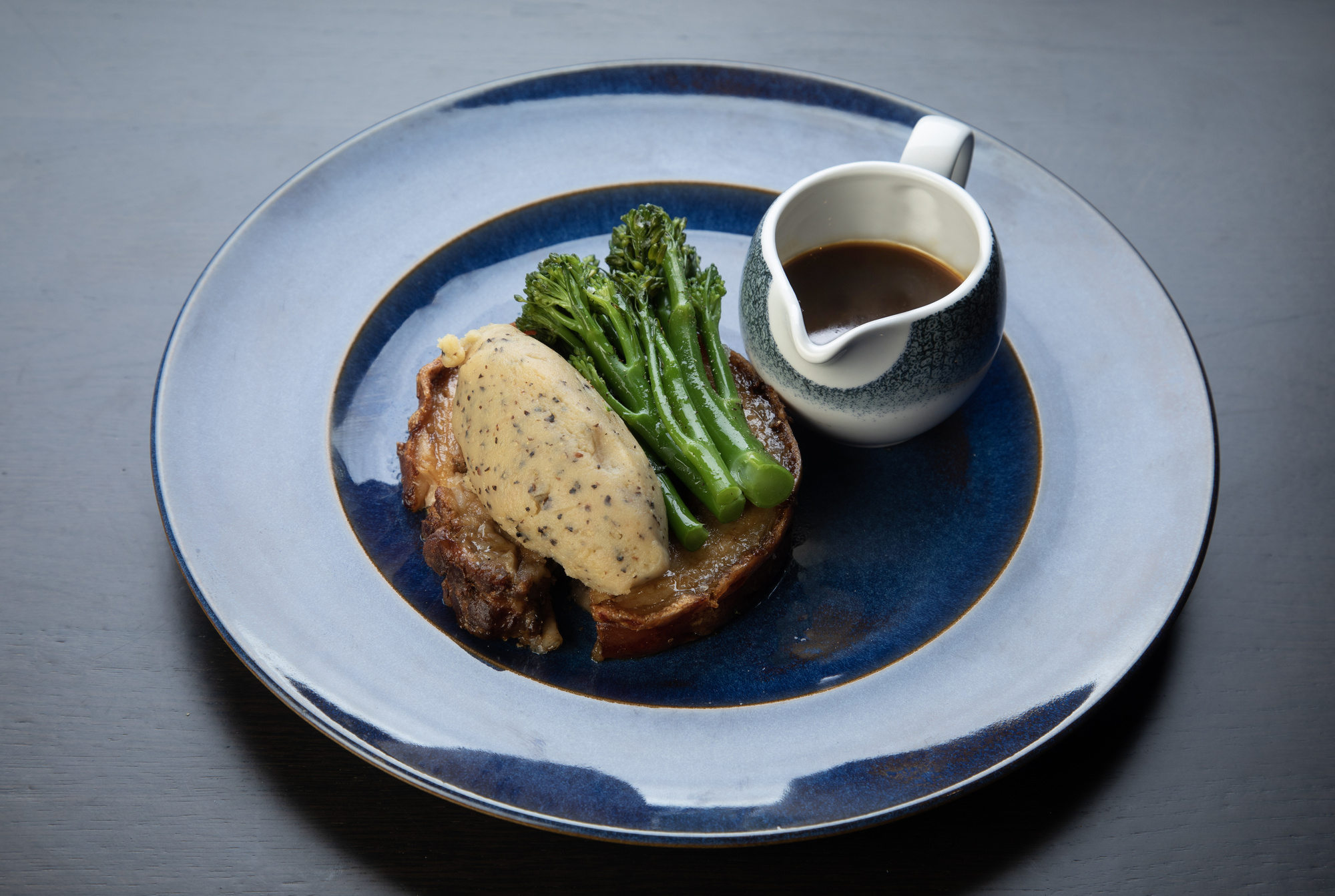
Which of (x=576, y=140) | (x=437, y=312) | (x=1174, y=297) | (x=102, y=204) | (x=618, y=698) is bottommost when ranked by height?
(x=1174, y=297)

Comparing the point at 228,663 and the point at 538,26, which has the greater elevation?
the point at 538,26

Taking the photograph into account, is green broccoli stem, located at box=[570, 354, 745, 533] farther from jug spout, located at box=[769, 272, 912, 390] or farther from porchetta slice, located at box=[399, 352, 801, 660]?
jug spout, located at box=[769, 272, 912, 390]

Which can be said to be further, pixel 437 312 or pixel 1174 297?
pixel 1174 297

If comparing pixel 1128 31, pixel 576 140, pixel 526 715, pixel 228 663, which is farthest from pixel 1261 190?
pixel 228 663

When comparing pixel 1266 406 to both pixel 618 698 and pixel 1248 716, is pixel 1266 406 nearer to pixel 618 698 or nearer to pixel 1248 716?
pixel 1248 716

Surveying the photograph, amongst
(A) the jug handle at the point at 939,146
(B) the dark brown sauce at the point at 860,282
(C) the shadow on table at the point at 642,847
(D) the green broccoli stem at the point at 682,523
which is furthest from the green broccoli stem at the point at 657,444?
(A) the jug handle at the point at 939,146

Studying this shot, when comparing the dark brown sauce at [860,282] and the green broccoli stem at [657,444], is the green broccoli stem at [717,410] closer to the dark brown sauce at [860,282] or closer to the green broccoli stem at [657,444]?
the green broccoli stem at [657,444]
